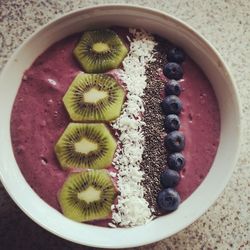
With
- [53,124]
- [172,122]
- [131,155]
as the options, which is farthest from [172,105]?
[53,124]

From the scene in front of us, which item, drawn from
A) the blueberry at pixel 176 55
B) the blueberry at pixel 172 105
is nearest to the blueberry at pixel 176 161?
the blueberry at pixel 172 105

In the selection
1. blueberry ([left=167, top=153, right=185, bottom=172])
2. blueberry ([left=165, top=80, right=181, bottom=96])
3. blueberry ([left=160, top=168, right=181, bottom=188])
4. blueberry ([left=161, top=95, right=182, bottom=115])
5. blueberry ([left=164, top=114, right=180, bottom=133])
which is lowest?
blueberry ([left=160, top=168, right=181, bottom=188])

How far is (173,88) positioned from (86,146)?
25cm

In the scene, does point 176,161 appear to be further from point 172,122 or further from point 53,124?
point 53,124

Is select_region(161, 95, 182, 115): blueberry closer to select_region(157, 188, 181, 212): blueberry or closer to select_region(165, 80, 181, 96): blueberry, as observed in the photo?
select_region(165, 80, 181, 96): blueberry

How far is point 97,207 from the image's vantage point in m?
1.19

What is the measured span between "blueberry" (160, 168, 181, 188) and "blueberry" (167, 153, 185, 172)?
12 millimetres

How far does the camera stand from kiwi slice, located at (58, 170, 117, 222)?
119 cm

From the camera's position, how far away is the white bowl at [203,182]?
116 cm

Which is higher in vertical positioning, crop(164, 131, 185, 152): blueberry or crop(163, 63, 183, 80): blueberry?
crop(163, 63, 183, 80): blueberry

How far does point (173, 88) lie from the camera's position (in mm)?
1215

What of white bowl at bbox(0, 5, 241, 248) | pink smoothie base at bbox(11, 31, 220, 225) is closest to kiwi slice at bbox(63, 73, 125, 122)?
pink smoothie base at bbox(11, 31, 220, 225)

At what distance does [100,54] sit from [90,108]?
138 mm

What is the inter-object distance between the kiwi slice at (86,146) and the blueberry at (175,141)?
0.13m
